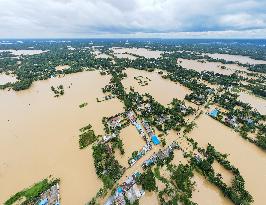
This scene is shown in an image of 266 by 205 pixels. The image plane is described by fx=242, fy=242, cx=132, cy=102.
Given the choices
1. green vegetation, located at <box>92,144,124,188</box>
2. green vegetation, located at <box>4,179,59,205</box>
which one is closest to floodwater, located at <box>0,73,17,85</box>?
green vegetation, located at <box>92,144,124,188</box>

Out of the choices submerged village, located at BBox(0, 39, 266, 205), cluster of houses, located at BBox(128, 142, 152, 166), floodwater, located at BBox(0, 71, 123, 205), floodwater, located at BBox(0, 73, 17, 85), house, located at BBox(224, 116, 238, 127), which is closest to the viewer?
submerged village, located at BBox(0, 39, 266, 205)

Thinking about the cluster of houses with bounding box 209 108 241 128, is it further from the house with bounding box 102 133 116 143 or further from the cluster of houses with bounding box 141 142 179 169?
the house with bounding box 102 133 116 143

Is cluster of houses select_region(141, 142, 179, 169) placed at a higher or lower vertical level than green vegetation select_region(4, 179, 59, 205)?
lower

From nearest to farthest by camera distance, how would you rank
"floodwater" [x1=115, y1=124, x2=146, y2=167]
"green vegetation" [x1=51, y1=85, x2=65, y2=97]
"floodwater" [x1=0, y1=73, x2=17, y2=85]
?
"floodwater" [x1=115, y1=124, x2=146, y2=167], "green vegetation" [x1=51, y1=85, x2=65, y2=97], "floodwater" [x1=0, y1=73, x2=17, y2=85]

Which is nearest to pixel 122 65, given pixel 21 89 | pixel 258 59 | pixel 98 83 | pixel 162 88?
pixel 98 83

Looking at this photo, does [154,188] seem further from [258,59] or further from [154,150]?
[258,59]

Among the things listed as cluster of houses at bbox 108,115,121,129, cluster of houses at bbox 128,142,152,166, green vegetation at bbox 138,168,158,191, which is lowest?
cluster of houses at bbox 108,115,121,129
